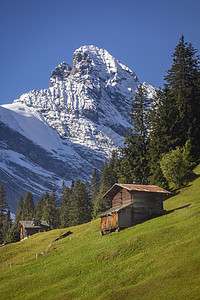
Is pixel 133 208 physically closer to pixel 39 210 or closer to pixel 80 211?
pixel 80 211

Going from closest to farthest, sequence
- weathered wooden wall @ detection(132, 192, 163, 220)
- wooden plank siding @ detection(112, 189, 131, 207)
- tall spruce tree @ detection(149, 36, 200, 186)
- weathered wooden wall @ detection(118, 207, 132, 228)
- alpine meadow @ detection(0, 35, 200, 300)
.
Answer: alpine meadow @ detection(0, 35, 200, 300) < weathered wooden wall @ detection(118, 207, 132, 228) < weathered wooden wall @ detection(132, 192, 163, 220) < wooden plank siding @ detection(112, 189, 131, 207) < tall spruce tree @ detection(149, 36, 200, 186)

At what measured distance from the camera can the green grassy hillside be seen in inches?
890

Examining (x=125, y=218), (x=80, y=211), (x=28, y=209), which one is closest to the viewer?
(x=125, y=218)

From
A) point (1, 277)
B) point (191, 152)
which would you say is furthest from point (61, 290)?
point (191, 152)

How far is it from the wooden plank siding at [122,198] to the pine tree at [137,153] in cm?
1649

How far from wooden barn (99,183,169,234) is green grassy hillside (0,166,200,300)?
3.15 m

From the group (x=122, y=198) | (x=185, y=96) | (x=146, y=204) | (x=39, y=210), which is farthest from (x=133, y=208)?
(x=39, y=210)

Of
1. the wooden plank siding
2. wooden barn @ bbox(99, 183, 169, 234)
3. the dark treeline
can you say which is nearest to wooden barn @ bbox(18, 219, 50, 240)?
the dark treeline

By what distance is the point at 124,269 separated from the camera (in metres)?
27.6

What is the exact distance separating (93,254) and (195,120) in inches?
1676

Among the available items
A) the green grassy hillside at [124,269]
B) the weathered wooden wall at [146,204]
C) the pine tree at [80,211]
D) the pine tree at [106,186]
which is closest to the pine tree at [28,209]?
the pine tree at [106,186]

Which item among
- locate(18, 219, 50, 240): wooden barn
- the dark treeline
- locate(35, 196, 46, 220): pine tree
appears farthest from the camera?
locate(35, 196, 46, 220): pine tree

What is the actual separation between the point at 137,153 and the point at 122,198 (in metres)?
22.3

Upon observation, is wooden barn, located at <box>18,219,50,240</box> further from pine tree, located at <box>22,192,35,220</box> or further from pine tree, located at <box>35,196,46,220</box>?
pine tree, located at <box>22,192,35,220</box>
